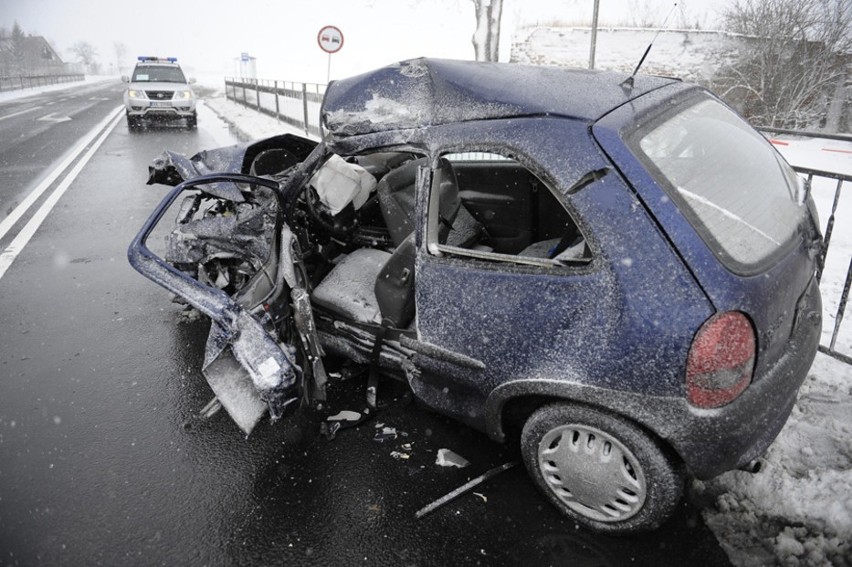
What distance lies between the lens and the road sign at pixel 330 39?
13227mm

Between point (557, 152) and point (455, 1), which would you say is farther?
point (455, 1)

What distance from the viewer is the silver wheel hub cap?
7.13ft

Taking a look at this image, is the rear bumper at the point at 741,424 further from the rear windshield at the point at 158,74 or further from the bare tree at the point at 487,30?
the bare tree at the point at 487,30

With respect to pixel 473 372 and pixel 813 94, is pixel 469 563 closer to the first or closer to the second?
pixel 473 372

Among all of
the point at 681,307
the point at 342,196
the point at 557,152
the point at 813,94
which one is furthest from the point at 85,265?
the point at 813,94

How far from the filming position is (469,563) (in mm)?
2215

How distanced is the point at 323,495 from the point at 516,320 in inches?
49.7

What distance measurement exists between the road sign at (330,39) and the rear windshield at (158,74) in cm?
670

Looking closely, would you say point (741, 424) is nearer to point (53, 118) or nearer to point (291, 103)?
point (291, 103)

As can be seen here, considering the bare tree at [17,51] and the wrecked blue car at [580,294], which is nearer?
the wrecked blue car at [580,294]

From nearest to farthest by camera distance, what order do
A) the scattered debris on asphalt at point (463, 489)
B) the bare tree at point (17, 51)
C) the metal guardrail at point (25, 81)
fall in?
the scattered debris on asphalt at point (463, 489), the metal guardrail at point (25, 81), the bare tree at point (17, 51)

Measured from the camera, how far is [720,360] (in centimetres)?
188

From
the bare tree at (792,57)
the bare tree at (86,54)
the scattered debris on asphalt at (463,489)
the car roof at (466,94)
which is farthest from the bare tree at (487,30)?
the bare tree at (86,54)

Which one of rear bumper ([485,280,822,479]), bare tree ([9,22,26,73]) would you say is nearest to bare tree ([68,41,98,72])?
bare tree ([9,22,26,73])
